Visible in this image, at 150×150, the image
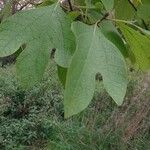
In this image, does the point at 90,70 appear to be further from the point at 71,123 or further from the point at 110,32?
the point at 71,123

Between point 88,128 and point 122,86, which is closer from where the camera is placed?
point 122,86

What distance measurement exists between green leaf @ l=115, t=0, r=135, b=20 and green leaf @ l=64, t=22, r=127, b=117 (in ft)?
0.83

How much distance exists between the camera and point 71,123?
4.98 metres

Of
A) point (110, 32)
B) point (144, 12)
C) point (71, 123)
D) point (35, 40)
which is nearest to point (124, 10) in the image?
point (144, 12)

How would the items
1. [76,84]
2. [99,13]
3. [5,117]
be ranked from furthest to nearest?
[5,117]
[99,13]
[76,84]

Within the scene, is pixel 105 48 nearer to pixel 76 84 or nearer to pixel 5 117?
pixel 76 84

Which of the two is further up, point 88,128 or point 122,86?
point 122,86

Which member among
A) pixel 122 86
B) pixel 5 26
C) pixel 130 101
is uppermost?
pixel 5 26

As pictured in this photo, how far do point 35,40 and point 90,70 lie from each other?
0.09m

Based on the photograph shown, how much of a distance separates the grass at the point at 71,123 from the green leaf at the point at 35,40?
373 cm

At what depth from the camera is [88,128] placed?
4.71m

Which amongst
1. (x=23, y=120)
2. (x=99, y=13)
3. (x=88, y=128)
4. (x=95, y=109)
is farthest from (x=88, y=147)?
(x=99, y=13)

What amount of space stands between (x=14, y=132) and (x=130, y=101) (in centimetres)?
125

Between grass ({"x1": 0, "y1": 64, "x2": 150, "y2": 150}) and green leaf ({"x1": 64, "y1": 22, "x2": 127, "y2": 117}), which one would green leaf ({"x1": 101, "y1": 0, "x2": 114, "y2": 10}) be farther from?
grass ({"x1": 0, "y1": 64, "x2": 150, "y2": 150})
